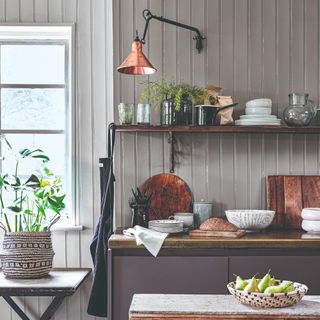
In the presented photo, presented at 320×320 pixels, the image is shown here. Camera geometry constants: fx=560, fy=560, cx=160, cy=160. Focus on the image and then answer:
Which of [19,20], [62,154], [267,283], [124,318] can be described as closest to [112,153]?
[62,154]

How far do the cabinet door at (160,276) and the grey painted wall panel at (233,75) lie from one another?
1.94 ft

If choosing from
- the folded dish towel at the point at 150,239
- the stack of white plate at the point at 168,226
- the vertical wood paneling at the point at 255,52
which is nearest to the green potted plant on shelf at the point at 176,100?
the vertical wood paneling at the point at 255,52

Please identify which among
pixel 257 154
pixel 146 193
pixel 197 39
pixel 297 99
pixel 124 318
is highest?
pixel 197 39

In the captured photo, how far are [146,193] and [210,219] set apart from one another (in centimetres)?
53

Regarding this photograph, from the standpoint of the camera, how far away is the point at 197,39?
3.81m

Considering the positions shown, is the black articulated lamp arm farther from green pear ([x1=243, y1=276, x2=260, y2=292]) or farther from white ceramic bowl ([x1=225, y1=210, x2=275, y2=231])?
green pear ([x1=243, y1=276, x2=260, y2=292])

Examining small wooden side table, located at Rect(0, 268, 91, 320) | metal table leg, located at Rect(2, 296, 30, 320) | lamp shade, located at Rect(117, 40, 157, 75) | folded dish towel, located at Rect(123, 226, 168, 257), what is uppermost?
lamp shade, located at Rect(117, 40, 157, 75)

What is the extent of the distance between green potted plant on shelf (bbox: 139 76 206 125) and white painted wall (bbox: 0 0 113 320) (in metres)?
0.56

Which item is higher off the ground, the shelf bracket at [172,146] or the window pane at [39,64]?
the window pane at [39,64]

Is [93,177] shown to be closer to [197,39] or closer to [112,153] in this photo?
[112,153]

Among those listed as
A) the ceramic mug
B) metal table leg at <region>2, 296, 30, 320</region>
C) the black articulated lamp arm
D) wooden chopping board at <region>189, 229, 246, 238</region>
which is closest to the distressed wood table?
wooden chopping board at <region>189, 229, 246, 238</region>

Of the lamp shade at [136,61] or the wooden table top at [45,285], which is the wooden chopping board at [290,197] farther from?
the wooden table top at [45,285]

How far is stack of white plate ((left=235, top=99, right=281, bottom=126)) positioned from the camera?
3.61m

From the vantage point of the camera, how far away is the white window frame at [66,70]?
416 cm
